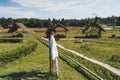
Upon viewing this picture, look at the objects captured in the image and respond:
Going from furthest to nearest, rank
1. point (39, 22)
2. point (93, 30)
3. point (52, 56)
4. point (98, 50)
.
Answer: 1. point (39, 22)
2. point (93, 30)
3. point (98, 50)
4. point (52, 56)

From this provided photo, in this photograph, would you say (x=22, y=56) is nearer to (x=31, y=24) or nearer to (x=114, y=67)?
(x=114, y=67)

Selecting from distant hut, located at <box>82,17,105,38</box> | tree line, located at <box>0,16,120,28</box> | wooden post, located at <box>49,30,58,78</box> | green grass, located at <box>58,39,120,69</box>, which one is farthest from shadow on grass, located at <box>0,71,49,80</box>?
tree line, located at <box>0,16,120,28</box>

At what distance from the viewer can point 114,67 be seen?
17.0m

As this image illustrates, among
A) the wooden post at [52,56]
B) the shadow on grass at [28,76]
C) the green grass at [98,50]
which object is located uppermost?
the wooden post at [52,56]

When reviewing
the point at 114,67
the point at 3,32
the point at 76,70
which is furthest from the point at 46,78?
the point at 3,32

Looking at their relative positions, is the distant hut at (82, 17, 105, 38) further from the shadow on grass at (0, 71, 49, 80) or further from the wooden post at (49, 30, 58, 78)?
the wooden post at (49, 30, 58, 78)

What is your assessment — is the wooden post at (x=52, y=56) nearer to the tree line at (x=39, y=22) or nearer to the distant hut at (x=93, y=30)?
the distant hut at (x=93, y=30)

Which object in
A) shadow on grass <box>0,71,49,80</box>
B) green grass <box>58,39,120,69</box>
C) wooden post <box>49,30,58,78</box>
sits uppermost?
wooden post <box>49,30,58,78</box>

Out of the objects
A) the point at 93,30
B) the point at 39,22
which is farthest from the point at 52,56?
the point at 39,22

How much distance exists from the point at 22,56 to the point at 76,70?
7991 mm

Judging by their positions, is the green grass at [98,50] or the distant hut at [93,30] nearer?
the green grass at [98,50]

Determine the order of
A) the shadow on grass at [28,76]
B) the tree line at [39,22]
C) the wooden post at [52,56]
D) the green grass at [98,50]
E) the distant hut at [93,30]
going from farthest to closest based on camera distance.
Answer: the tree line at [39,22] → the distant hut at [93,30] → the green grass at [98,50] → the wooden post at [52,56] → the shadow on grass at [28,76]

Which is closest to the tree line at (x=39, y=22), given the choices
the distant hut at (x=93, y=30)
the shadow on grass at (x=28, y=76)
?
the distant hut at (x=93, y=30)

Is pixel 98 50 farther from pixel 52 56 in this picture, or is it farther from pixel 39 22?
pixel 39 22
